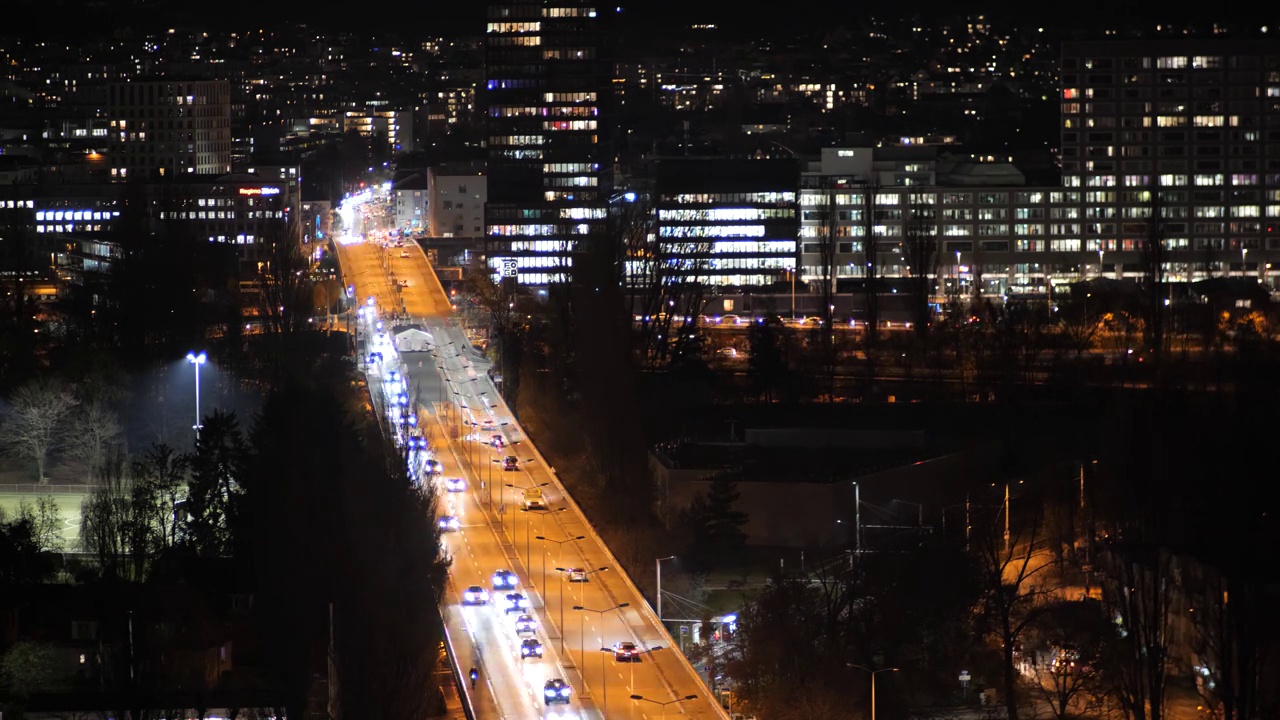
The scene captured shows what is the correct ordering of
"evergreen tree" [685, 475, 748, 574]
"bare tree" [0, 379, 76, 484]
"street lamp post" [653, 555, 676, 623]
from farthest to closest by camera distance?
1. "bare tree" [0, 379, 76, 484]
2. "evergreen tree" [685, 475, 748, 574]
3. "street lamp post" [653, 555, 676, 623]

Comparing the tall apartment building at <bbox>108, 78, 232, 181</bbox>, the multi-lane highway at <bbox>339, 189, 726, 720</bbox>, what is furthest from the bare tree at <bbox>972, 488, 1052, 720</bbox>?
the tall apartment building at <bbox>108, 78, 232, 181</bbox>

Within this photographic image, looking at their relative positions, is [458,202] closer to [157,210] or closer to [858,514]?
[157,210]

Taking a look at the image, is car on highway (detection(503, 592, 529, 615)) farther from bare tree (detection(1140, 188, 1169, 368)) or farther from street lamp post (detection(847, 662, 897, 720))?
bare tree (detection(1140, 188, 1169, 368))

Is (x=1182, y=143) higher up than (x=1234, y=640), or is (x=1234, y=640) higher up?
(x=1182, y=143)

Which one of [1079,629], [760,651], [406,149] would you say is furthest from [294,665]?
[406,149]

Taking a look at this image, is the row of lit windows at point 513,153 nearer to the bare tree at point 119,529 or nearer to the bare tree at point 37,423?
the bare tree at point 37,423

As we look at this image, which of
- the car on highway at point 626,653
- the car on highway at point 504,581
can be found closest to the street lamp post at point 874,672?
the car on highway at point 626,653

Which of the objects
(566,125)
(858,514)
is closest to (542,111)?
(566,125)
